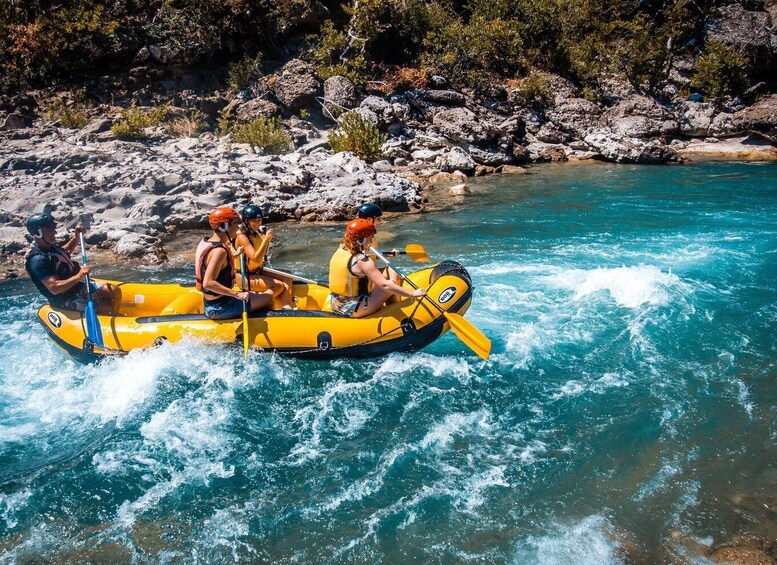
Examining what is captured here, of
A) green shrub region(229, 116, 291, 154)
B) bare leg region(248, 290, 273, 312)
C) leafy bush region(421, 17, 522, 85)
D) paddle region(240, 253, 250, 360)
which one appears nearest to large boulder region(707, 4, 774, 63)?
leafy bush region(421, 17, 522, 85)

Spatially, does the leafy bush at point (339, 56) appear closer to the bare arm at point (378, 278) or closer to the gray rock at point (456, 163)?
the gray rock at point (456, 163)

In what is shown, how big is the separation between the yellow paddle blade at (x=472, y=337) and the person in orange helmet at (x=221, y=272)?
6.58 feet

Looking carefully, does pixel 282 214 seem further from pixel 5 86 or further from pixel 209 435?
pixel 5 86

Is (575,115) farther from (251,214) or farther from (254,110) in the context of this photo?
(251,214)

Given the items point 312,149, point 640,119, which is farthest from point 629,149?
point 312,149

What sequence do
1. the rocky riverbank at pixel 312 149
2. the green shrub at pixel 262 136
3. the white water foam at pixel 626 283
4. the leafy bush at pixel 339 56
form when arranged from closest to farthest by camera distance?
the white water foam at pixel 626 283, the rocky riverbank at pixel 312 149, the green shrub at pixel 262 136, the leafy bush at pixel 339 56

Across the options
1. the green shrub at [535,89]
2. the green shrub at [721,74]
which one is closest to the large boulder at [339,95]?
the green shrub at [535,89]

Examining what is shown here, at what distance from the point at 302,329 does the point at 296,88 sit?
13511 millimetres

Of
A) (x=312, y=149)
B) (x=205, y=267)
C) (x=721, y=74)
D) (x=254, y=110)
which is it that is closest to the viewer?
(x=205, y=267)

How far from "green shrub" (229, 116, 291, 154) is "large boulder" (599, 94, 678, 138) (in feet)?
34.6

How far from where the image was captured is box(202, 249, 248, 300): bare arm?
17.5ft

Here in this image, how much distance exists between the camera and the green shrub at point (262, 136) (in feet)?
47.0

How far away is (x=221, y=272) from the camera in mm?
5496

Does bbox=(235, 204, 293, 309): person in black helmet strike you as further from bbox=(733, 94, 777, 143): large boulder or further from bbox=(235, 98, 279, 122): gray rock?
bbox=(733, 94, 777, 143): large boulder
